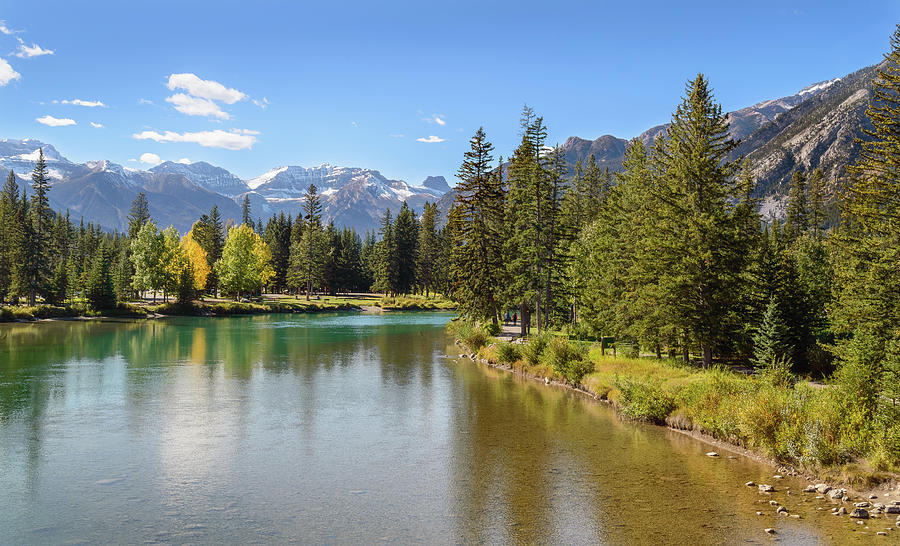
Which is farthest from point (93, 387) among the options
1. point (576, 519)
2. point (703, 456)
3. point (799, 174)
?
point (799, 174)

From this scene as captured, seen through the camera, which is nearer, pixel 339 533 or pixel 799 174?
Result: pixel 339 533

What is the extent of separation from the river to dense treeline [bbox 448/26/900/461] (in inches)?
249

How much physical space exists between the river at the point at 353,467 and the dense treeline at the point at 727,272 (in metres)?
6.32

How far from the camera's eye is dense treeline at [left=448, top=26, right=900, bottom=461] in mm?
26250

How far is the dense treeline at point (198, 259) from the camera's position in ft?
302

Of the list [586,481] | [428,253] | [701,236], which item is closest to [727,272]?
[701,236]

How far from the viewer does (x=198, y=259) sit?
11012 cm

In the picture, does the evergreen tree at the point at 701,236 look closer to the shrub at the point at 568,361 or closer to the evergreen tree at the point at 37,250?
the shrub at the point at 568,361

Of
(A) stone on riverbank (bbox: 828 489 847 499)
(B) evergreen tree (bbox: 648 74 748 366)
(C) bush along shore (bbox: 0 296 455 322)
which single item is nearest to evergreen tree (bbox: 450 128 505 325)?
(B) evergreen tree (bbox: 648 74 748 366)

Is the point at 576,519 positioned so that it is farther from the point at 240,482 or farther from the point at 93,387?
the point at 93,387

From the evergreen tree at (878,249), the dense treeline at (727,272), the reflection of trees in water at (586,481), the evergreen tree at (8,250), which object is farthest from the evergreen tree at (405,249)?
the evergreen tree at (878,249)

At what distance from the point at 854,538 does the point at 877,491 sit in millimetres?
3596

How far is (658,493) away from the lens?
732 inches

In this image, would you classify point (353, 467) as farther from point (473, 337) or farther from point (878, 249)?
point (473, 337)
